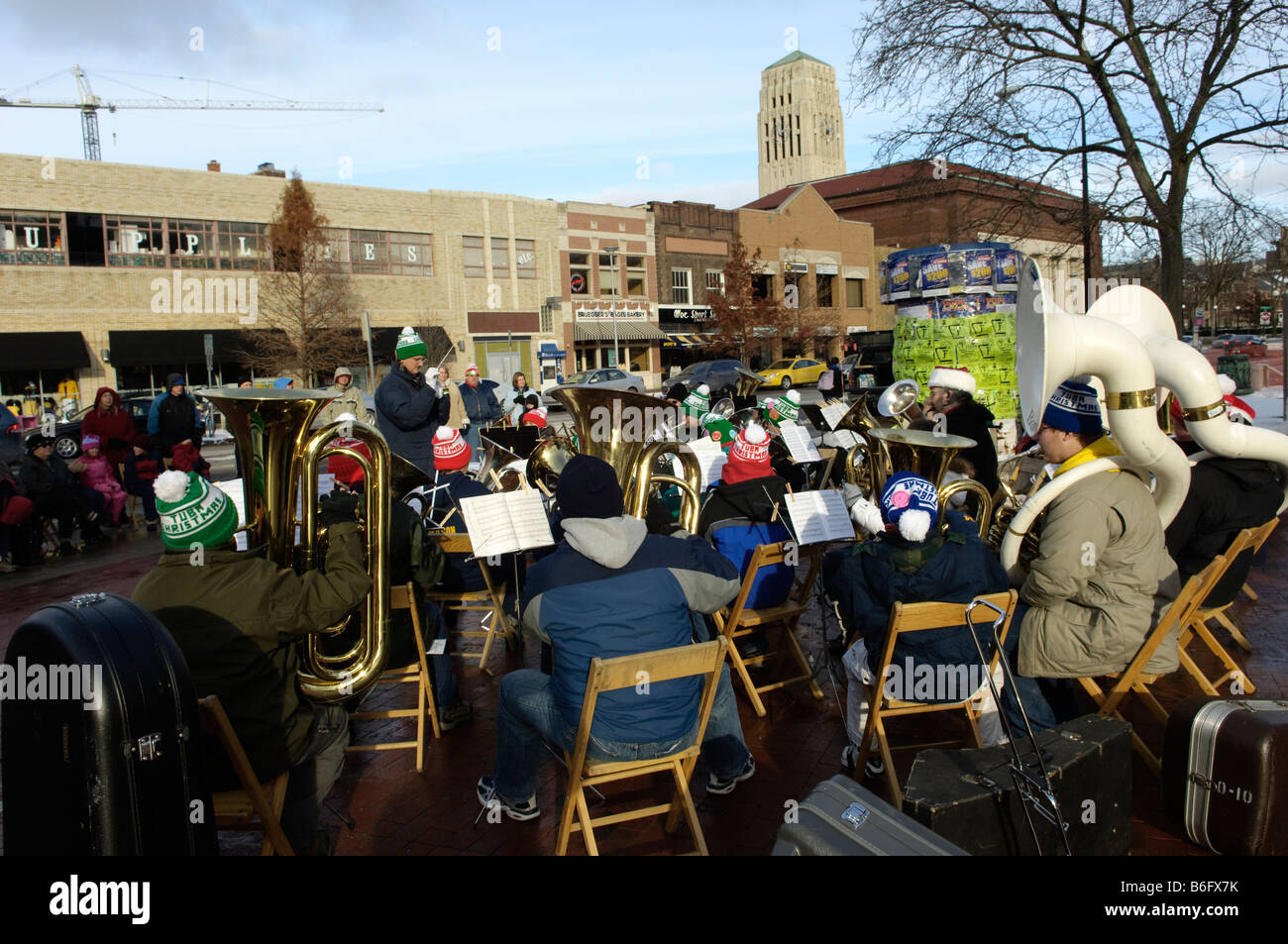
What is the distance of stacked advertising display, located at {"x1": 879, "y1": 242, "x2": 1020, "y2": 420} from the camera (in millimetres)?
12141

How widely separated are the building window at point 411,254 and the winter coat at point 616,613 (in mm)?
30796

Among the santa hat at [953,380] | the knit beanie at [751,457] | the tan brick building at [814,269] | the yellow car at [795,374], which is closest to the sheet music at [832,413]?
the santa hat at [953,380]

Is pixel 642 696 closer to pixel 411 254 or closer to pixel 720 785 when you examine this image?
pixel 720 785

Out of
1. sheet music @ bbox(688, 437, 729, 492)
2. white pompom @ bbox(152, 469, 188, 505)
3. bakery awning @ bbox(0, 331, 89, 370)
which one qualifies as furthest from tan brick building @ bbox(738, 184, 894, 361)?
white pompom @ bbox(152, 469, 188, 505)

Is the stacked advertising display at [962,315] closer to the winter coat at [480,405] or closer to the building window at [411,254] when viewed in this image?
the winter coat at [480,405]

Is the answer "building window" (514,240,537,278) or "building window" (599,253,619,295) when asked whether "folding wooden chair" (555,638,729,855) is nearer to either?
"building window" (514,240,537,278)

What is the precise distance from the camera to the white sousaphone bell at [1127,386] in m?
2.95

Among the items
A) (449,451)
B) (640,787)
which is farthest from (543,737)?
(449,451)

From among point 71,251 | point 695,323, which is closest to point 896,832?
point 71,251

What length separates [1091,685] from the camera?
3.39m

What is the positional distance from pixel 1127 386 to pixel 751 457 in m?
2.46

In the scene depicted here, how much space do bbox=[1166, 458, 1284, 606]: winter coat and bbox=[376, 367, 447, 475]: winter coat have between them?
454cm

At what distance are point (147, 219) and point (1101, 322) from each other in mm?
29666

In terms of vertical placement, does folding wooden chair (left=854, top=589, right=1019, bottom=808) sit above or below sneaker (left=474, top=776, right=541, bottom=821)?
above
